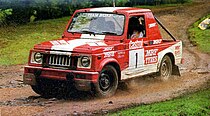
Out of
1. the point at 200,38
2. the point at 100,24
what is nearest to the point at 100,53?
the point at 100,24

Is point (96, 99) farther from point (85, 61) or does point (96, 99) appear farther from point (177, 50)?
point (177, 50)

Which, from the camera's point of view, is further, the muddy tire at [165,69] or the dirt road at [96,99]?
the muddy tire at [165,69]

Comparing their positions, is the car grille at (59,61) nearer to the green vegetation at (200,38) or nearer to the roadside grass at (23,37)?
the roadside grass at (23,37)

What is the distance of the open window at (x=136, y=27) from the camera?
37.3 ft

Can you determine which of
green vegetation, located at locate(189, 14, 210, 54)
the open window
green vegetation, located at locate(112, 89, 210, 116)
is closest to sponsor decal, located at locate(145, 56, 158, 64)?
the open window

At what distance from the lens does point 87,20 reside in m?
11.5

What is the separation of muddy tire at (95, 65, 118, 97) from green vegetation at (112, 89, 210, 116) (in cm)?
112

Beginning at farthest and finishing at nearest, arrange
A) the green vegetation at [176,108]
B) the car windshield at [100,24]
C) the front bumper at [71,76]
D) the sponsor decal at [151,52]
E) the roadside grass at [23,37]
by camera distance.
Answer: the roadside grass at [23,37] → the sponsor decal at [151,52] → the car windshield at [100,24] → the front bumper at [71,76] → the green vegetation at [176,108]

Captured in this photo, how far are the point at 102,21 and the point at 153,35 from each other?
54.5 inches

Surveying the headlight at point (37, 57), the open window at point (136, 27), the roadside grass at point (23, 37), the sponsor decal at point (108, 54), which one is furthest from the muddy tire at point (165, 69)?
the roadside grass at point (23, 37)

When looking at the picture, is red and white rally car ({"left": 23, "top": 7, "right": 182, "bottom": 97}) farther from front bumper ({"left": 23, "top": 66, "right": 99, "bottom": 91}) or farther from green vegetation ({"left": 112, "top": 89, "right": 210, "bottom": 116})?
green vegetation ({"left": 112, "top": 89, "right": 210, "bottom": 116})

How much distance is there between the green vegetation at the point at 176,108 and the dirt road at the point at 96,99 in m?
0.48

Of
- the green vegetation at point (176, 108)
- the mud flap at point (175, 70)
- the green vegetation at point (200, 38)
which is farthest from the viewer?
the green vegetation at point (200, 38)

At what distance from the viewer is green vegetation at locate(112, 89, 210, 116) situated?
848 centimetres
